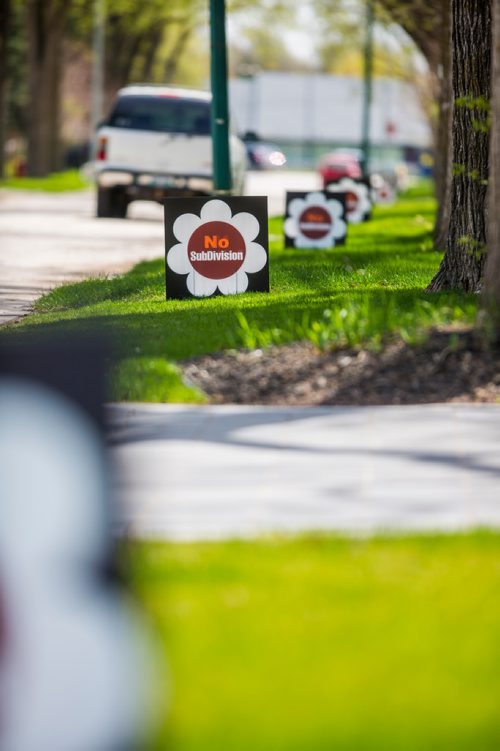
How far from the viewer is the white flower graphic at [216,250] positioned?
526 inches

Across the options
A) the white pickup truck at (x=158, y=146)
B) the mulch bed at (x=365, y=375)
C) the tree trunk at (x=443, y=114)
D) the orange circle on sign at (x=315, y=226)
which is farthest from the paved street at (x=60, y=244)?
the mulch bed at (x=365, y=375)

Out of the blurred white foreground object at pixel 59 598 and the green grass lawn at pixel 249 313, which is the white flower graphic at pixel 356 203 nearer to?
the green grass lawn at pixel 249 313

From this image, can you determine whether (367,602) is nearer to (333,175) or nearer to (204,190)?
(204,190)

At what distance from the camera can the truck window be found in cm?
2772

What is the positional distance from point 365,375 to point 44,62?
44119 millimetres

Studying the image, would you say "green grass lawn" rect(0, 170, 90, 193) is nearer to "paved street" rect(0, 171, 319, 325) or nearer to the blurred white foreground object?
"paved street" rect(0, 171, 319, 325)

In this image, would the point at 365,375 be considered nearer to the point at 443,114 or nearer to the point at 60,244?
the point at 60,244

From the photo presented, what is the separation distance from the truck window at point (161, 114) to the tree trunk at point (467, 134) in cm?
1320

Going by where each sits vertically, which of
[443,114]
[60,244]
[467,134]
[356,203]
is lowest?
[356,203]

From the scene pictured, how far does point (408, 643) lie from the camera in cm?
486

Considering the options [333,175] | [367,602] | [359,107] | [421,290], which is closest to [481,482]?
[367,602]

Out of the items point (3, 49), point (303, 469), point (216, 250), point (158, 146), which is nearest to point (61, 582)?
point (303, 469)

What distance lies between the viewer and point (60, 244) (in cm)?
2378

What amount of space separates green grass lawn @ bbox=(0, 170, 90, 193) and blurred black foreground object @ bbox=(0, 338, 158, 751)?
4079cm
